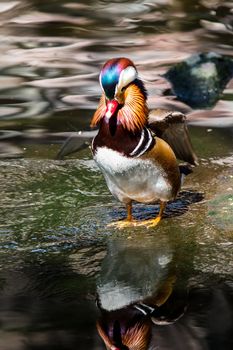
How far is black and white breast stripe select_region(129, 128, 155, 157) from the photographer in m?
4.80

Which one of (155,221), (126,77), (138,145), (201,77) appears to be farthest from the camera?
(201,77)

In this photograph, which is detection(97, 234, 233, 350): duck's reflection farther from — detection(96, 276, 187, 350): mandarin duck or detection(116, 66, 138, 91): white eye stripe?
Answer: detection(116, 66, 138, 91): white eye stripe

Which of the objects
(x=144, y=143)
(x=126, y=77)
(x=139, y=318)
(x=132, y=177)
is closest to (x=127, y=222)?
(x=132, y=177)

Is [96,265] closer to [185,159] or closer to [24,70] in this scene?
[185,159]

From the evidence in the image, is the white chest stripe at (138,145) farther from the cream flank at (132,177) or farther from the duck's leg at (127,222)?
the duck's leg at (127,222)

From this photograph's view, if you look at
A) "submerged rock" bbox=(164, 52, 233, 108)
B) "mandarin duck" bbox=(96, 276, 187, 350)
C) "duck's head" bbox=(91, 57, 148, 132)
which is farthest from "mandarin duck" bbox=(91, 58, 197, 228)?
"submerged rock" bbox=(164, 52, 233, 108)

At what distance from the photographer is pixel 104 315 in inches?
158

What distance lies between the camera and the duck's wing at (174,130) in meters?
5.12

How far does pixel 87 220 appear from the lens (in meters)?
5.28

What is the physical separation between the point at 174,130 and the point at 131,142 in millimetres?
590

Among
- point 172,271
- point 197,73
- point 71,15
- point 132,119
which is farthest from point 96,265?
point 71,15

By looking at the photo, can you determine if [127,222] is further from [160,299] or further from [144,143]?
[160,299]

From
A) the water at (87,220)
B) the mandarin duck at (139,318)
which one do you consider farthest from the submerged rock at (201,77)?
the mandarin duck at (139,318)

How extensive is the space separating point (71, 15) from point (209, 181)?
220 inches
